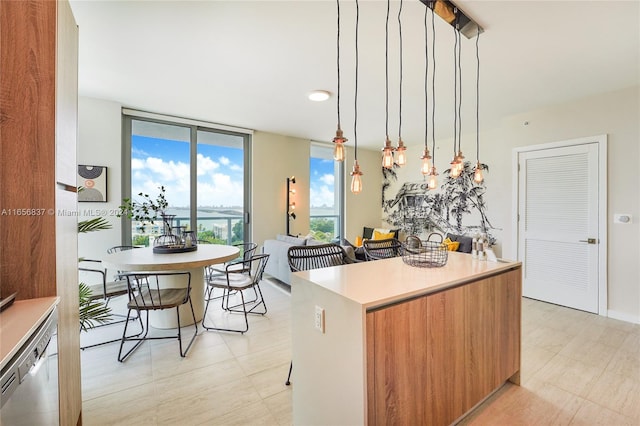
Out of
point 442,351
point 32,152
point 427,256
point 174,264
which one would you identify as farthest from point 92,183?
point 442,351

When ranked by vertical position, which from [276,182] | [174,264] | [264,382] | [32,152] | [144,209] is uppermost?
[276,182]

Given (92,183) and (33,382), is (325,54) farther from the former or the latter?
(92,183)

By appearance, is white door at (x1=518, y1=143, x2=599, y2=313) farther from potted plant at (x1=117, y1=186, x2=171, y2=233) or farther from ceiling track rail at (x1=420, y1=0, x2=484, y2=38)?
potted plant at (x1=117, y1=186, x2=171, y2=233)

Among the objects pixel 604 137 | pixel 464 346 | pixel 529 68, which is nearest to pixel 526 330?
pixel 464 346

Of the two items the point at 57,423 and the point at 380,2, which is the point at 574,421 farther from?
the point at 380,2

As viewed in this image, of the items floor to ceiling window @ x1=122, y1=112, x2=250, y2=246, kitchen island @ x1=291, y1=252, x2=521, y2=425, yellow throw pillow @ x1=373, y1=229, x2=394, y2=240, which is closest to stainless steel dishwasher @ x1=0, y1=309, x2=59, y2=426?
kitchen island @ x1=291, y1=252, x2=521, y2=425

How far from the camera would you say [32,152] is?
1146 mm

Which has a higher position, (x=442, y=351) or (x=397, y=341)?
(x=397, y=341)

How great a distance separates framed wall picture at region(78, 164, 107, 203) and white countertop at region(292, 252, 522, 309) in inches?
146

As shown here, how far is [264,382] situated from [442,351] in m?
1.33

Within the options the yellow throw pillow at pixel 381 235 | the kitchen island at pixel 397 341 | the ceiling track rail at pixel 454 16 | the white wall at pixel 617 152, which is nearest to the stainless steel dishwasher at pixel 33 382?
the kitchen island at pixel 397 341

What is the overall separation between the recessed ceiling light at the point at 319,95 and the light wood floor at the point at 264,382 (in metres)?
2.76

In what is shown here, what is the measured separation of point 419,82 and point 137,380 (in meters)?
3.86

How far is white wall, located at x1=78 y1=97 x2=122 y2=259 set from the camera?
3.70 meters
